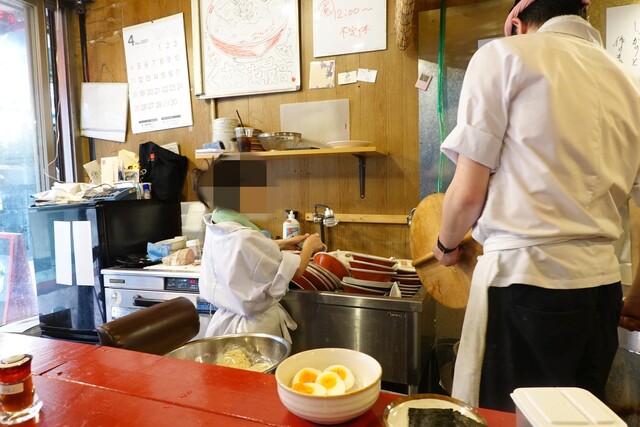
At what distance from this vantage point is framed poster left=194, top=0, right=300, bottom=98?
2.67 metres

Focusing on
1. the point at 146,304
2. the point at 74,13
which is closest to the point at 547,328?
the point at 146,304

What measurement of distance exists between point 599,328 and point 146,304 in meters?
2.18

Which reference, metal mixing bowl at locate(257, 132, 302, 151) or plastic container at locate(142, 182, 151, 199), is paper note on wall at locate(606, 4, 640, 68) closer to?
metal mixing bowl at locate(257, 132, 302, 151)

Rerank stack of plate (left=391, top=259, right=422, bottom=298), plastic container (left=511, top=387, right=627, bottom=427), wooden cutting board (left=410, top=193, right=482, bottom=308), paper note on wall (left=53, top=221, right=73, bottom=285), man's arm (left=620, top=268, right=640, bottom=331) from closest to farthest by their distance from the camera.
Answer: plastic container (left=511, top=387, right=627, bottom=427), man's arm (left=620, top=268, right=640, bottom=331), wooden cutting board (left=410, top=193, right=482, bottom=308), stack of plate (left=391, top=259, right=422, bottom=298), paper note on wall (left=53, top=221, right=73, bottom=285)

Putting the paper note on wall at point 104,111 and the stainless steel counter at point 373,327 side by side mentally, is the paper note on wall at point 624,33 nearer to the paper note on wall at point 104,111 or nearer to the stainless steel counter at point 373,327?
the stainless steel counter at point 373,327

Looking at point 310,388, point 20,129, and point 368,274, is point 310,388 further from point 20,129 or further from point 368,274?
point 20,129

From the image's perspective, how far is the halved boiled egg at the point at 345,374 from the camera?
27.6 inches

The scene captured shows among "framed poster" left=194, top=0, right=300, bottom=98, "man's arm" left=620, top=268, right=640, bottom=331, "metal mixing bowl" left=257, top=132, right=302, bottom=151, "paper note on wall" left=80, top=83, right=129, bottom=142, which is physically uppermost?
"framed poster" left=194, top=0, right=300, bottom=98

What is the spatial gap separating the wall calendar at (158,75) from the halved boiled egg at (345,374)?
267 cm

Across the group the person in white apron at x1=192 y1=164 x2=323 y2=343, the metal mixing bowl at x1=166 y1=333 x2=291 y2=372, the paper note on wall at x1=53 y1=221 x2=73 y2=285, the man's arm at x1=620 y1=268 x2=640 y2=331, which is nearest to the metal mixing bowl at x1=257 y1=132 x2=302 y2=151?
the person in white apron at x1=192 y1=164 x2=323 y2=343

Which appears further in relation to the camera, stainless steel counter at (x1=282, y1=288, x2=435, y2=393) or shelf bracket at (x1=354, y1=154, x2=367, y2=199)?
shelf bracket at (x1=354, y1=154, x2=367, y2=199)

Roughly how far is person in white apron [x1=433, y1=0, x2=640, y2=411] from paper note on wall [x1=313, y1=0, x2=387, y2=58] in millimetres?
1485

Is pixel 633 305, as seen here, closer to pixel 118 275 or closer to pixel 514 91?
pixel 514 91

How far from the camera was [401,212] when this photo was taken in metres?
2.48
